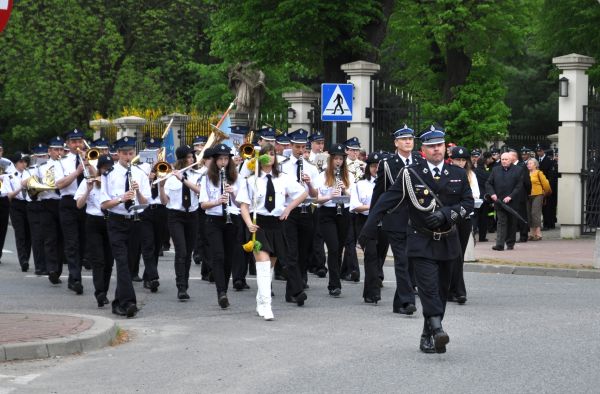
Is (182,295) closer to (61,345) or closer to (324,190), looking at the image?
(324,190)

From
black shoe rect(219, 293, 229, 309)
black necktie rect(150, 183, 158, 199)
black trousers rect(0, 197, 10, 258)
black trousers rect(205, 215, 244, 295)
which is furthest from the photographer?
black trousers rect(0, 197, 10, 258)

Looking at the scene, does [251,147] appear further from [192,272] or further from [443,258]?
[192,272]

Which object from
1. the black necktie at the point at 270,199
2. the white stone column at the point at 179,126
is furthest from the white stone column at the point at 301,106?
the black necktie at the point at 270,199

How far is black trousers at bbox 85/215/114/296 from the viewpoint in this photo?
46.6ft

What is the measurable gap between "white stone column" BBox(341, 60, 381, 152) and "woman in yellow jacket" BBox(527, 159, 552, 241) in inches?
148

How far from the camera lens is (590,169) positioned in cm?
2488

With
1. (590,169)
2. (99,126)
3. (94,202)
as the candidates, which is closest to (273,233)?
(94,202)

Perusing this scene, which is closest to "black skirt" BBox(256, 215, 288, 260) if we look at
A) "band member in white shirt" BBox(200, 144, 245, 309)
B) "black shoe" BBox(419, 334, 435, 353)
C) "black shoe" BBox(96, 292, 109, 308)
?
"band member in white shirt" BBox(200, 144, 245, 309)

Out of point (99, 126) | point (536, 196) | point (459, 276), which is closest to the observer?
point (459, 276)

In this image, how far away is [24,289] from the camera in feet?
54.1

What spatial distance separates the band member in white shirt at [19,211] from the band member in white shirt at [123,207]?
593 cm

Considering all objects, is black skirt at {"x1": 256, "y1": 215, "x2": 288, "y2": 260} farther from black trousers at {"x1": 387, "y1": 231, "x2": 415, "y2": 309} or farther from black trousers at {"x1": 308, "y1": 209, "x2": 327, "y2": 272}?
black trousers at {"x1": 308, "y1": 209, "x2": 327, "y2": 272}

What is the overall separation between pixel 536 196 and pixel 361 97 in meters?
4.62

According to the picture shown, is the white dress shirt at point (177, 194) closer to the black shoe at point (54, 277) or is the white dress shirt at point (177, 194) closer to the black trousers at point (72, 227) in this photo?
the black trousers at point (72, 227)
